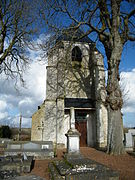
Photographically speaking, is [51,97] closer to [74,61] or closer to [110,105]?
[74,61]

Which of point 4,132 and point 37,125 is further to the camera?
point 4,132

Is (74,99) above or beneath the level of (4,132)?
above

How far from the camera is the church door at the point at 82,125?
15.1m

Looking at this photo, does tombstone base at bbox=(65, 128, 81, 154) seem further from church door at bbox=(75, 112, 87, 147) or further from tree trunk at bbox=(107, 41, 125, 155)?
church door at bbox=(75, 112, 87, 147)

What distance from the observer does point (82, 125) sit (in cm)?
1539

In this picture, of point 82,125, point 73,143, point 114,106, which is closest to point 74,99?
point 82,125

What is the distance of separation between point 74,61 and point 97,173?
47.0 ft

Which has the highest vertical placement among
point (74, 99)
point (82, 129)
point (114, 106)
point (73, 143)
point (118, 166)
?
point (74, 99)

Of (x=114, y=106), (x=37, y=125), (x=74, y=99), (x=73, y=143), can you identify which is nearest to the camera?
(x=73, y=143)

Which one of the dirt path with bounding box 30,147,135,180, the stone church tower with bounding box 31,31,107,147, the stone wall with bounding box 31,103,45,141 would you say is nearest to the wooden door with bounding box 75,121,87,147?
the stone church tower with bounding box 31,31,107,147

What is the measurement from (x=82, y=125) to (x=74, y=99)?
8.41 ft

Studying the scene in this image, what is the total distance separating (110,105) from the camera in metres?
9.29

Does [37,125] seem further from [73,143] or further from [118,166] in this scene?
[118,166]

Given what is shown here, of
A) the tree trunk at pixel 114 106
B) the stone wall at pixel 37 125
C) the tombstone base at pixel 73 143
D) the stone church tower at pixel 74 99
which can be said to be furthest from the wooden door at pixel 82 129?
the tombstone base at pixel 73 143
